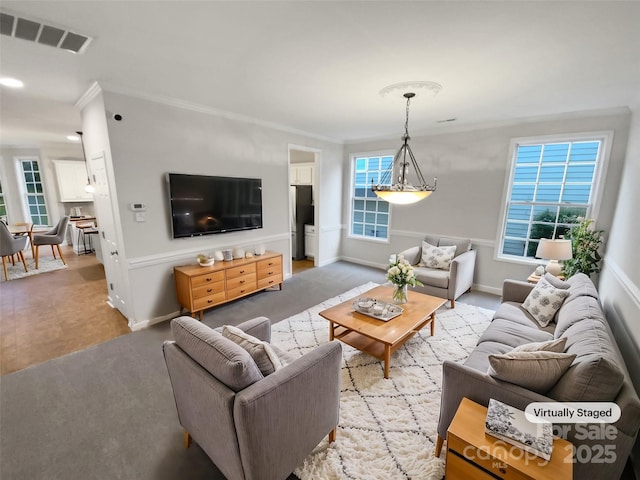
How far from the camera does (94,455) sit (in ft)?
5.53

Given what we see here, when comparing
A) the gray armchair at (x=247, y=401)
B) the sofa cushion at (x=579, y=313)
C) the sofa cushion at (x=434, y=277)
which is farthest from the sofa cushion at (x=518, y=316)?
the gray armchair at (x=247, y=401)

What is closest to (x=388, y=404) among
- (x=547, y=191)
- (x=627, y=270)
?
(x=627, y=270)

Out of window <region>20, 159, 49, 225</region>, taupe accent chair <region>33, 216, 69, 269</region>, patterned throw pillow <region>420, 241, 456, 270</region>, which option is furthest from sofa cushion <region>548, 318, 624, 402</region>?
window <region>20, 159, 49, 225</region>

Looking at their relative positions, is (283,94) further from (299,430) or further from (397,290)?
(299,430)

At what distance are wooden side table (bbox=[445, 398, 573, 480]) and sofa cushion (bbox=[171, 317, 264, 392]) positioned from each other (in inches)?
39.2

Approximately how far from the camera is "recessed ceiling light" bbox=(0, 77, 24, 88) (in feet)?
8.34

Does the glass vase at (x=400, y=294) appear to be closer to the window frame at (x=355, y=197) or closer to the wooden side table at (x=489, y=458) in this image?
the wooden side table at (x=489, y=458)

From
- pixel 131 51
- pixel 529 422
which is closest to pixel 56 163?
pixel 131 51

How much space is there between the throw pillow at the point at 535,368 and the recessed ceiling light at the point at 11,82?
4533mm

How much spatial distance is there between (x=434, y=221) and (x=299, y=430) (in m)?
4.20

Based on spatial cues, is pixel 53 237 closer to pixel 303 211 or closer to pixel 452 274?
pixel 303 211

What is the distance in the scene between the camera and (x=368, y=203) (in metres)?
5.79

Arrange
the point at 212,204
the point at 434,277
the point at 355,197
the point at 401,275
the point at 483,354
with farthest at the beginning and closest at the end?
the point at 355,197 < the point at 434,277 < the point at 212,204 < the point at 401,275 < the point at 483,354

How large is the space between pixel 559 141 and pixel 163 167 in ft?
16.7
